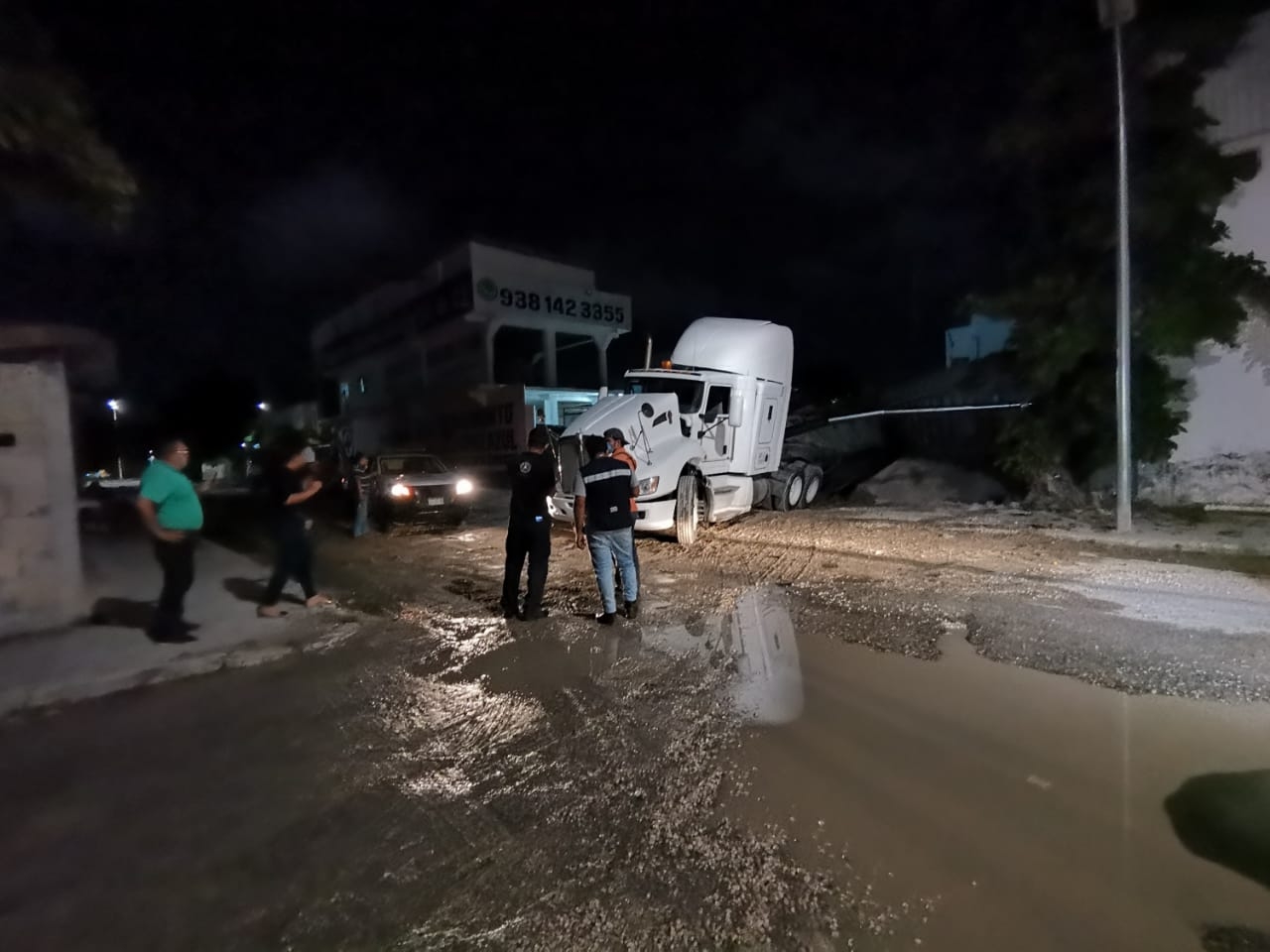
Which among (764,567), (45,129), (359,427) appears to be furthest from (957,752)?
Answer: (359,427)

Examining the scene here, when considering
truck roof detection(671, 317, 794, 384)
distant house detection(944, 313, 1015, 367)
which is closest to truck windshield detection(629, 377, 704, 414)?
truck roof detection(671, 317, 794, 384)

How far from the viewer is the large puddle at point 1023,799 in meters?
3.10

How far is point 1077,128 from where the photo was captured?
13.4 meters

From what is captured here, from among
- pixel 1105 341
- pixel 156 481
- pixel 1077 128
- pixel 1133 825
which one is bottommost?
pixel 1133 825

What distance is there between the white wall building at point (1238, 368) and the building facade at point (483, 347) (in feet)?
63.7

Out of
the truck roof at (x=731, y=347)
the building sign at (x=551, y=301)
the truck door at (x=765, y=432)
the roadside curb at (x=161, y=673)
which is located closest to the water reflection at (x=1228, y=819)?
the roadside curb at (x=161, y=673)

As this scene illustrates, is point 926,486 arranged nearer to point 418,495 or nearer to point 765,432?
point 765,432

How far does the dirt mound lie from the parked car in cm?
879

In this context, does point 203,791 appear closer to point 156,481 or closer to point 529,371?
point 156,481

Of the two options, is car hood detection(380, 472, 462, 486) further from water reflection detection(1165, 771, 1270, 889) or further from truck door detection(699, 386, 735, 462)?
water reflection detection(1165, 771, 1270, 889)

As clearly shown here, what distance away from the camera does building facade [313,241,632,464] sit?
3027 cm

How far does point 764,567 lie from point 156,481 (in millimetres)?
6865

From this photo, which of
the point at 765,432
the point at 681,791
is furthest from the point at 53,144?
the point at 765,432

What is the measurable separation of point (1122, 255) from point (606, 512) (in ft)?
30.3
